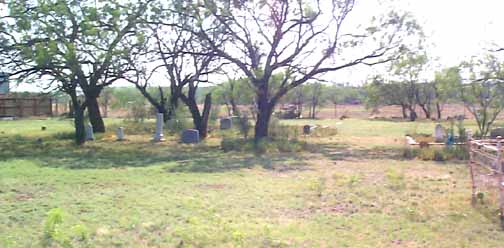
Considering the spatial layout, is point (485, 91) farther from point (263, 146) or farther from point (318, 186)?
point (318, 186)

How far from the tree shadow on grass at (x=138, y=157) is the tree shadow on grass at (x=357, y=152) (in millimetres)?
1587

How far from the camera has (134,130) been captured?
98.8ft

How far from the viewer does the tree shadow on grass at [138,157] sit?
14.6m

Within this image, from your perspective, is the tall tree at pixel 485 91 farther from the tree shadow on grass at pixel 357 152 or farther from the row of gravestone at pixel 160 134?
the row of gravestone at pixel 160 134

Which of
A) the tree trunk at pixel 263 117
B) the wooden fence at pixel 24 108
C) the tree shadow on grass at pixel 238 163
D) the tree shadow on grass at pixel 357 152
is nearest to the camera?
the tree shadow on grass at pixel 238 163

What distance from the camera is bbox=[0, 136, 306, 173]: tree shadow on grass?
14568 millimetres

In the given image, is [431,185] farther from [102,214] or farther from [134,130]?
[134,130]

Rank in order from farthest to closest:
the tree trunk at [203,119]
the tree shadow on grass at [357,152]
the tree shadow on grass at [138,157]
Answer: the tree trunk at [203,119] → the tree shadow on grass at [357,152] → the tree shadow on grass at [138,157]

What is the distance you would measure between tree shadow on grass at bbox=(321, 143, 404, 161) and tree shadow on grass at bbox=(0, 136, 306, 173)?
5.21ft

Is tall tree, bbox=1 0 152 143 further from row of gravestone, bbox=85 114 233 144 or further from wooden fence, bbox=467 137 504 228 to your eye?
wooden fence, bbox=467 137 504 228

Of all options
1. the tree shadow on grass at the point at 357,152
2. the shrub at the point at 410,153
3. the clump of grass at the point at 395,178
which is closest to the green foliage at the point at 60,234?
the clump of grass at the point at 395,178

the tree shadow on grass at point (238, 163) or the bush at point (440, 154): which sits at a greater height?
the bush at point (440, 154)

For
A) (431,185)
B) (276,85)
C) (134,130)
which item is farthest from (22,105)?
(431,185)

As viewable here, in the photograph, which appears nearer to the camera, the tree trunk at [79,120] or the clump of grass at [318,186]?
the clump of grass at [318,186]
